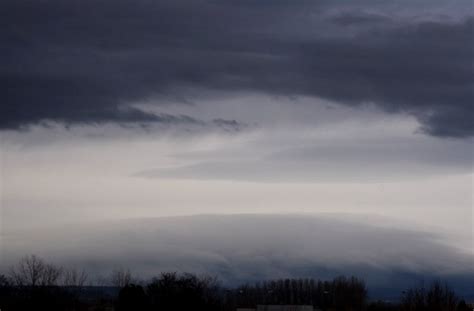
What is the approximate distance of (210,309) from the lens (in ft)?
382

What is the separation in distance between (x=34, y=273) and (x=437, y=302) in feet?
202

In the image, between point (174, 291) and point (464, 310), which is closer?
point (174, 291)

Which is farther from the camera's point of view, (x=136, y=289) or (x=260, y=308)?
(x=260, y=308)

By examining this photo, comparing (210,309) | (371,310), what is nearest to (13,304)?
(210,309)

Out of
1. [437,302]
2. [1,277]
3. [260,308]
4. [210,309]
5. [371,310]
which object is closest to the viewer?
[210,309]

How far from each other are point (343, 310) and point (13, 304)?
83.2 metres

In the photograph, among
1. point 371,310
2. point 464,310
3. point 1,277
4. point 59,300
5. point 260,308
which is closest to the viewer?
point 59,300

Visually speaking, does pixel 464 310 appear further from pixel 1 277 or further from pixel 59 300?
pixel 1 277

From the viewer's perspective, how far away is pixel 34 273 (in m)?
147

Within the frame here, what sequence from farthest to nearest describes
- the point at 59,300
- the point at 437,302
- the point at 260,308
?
the point at 437,302, the point at 260,308, the point at 59,300

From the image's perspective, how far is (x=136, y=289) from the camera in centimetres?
11994

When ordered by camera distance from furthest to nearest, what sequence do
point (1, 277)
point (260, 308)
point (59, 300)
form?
1. point (1, 277)
2. point (260, 308)
3. point (59, 300)

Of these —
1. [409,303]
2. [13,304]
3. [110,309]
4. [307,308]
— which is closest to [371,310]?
[409,303]

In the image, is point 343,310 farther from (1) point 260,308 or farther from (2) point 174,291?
(2) point 174,291
